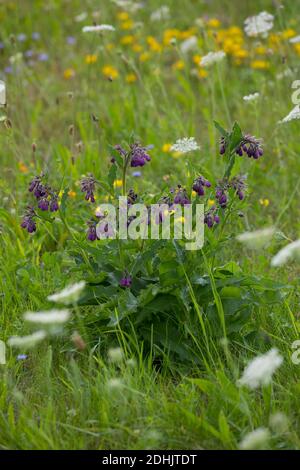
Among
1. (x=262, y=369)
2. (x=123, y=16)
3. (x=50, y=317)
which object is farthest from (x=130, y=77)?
(x=262, y=369)

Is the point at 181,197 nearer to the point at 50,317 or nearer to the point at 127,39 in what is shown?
the point at 50,317

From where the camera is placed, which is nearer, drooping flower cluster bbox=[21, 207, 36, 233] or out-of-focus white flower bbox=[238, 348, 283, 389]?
out-of-focus white flower bbox=[238, 348, 283, 389]

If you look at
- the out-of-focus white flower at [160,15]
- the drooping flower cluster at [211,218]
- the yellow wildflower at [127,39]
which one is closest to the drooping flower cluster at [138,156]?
the drooping flower cluster at [211,218]

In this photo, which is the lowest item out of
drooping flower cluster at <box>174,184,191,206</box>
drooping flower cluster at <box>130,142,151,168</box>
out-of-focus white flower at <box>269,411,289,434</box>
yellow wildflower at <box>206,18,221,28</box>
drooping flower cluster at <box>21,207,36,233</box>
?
out-of-focus white flower at <box>269,411,289,434</box>

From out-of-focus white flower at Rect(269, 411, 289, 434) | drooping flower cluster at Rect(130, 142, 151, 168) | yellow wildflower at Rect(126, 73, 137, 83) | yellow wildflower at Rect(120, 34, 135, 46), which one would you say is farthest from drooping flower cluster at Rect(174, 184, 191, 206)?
yellow wildflower at Rect(120, 34, 135, 46)

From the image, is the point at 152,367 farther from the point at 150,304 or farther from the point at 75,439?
the point at 75,439

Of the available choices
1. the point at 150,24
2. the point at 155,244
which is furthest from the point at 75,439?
the point at 150,24

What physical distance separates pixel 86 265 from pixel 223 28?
13.3 feet

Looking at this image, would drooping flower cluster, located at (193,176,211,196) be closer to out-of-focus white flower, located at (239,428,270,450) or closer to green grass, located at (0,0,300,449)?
green grass, located at (0,0,300,449)

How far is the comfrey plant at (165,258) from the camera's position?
249 centimetres

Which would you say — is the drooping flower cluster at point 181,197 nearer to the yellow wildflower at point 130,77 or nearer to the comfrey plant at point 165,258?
the comfrey plant at point 165,258

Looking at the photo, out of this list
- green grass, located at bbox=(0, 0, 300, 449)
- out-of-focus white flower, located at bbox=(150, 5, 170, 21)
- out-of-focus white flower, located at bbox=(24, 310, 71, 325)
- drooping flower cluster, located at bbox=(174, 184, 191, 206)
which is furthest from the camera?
out-of-focus white flower, located at bbox=(150, 5, 170, 21)

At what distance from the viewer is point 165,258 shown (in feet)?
8.50

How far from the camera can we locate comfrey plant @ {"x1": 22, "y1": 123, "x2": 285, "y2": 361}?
249cm
